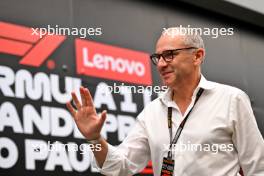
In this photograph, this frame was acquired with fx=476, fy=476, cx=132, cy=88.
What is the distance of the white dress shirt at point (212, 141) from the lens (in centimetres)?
234

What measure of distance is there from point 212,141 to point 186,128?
0.52 ft

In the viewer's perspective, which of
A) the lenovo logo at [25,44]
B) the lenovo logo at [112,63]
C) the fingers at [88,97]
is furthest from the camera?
the lenovo logo at [112,63]

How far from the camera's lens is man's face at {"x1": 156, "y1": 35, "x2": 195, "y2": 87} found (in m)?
2.51

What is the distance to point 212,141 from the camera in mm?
2350

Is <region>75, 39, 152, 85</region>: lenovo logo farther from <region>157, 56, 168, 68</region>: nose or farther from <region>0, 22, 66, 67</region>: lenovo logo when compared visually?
<region>157, 56, 168, 68</region>: nose

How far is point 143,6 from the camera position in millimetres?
6559

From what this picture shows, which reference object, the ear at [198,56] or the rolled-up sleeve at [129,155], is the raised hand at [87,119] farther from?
the ear at [198,56]

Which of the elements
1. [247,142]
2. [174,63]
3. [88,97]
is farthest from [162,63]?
[247,142]

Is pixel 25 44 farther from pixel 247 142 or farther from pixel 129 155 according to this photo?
pixel 247 142

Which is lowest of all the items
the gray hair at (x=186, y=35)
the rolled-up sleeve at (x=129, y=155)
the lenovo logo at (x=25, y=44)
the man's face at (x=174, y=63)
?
the rolled-up sleeve at (x=129, y=155)

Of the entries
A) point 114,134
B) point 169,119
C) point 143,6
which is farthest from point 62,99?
point 169,119

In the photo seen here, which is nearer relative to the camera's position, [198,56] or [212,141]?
[212,141]

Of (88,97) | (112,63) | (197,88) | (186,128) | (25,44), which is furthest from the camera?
(112,63)

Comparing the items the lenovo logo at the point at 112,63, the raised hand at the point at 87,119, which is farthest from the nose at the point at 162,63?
the lenovo logo at the point at 112,63
